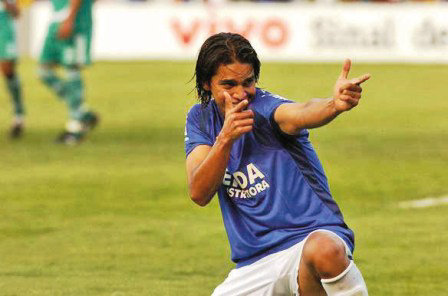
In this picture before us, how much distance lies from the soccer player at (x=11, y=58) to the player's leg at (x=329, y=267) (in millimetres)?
11231

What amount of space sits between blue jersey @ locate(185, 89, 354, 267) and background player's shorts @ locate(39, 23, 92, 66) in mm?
9894

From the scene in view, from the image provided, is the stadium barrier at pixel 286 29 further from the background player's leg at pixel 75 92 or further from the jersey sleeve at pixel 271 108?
the jersey sleeve at pixel 271 108

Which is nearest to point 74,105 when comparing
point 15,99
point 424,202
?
point 15,99

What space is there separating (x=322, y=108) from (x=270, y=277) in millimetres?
857

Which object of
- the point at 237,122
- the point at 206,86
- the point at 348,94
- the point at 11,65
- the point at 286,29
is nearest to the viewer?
the point at 348,94

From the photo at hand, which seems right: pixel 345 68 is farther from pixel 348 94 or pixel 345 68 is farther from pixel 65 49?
pixel 65 49

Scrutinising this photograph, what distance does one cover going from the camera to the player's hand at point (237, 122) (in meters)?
5.43

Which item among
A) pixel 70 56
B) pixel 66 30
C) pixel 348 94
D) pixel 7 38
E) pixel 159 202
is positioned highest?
pixel 348 94

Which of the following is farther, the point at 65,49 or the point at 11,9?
the point at 11,9

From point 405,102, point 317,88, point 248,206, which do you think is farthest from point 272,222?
point 317,88

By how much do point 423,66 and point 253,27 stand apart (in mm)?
3761

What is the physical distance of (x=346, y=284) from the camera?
552 centimetres

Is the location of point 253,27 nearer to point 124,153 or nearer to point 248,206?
point 124,153

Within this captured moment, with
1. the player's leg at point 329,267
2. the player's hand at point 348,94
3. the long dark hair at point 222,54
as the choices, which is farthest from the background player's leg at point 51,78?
the player's hand at point 348,94
